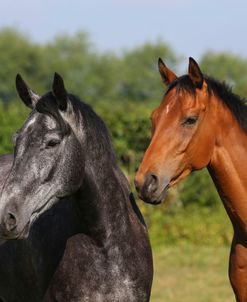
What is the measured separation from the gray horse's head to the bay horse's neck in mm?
1036

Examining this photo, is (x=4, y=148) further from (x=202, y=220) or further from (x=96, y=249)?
(x=96, y=249)

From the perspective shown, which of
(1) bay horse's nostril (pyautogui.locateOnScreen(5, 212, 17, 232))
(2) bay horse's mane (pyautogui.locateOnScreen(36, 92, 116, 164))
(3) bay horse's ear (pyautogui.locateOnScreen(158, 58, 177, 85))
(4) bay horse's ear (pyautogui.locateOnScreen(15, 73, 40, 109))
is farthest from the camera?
(3) bay horse's ear (pyautogui.locateOnScreen(158, 58, 177, 85))

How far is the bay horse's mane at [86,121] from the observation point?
469 cm

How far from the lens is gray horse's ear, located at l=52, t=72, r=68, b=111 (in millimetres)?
4603

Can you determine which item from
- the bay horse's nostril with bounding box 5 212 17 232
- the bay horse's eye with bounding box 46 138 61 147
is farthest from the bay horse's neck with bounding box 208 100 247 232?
the bay horse's nostril with bounding box 5 212 17 232

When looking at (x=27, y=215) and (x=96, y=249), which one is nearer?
(x=27, y=215)

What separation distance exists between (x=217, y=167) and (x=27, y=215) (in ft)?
4.72

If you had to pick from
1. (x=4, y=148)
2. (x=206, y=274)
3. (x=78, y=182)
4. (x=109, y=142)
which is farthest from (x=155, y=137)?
(x=4, y=148)

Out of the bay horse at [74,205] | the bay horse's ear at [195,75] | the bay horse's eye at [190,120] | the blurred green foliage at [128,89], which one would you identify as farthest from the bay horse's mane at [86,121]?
the blurred green foliage at [128,89]

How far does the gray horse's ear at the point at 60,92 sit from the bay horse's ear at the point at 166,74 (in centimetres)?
104

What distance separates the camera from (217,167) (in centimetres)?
527

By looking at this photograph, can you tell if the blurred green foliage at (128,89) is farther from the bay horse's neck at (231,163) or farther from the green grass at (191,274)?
the bay horse's neck at (231,163)

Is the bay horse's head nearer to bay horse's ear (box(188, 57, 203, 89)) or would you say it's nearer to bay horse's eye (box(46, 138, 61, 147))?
bay horse's ear (box(188, 57, 203, 89))

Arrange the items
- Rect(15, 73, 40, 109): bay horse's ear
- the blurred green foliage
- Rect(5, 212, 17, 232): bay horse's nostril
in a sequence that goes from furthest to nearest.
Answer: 1. the blurred green foliage
2. Rect(15, 73, 40, 109): bay horse's ear
3. Rect(5, 212, 17, 232): bay horse's nostril
